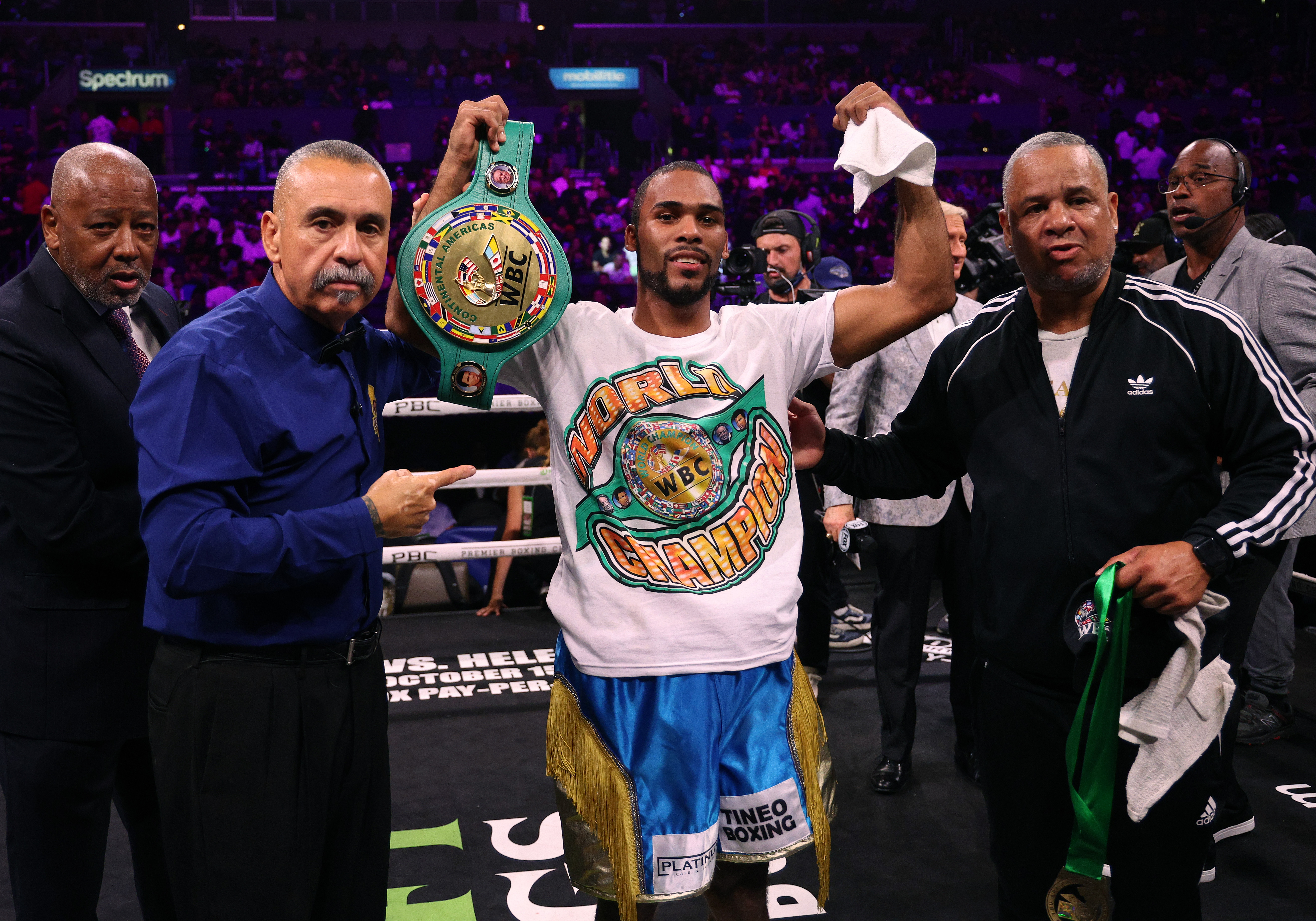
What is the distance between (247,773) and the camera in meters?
1.54

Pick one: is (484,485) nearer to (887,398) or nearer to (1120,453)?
(887,398)

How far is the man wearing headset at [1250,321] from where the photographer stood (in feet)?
8.30

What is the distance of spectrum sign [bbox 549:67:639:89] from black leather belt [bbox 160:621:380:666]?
16.8 meters

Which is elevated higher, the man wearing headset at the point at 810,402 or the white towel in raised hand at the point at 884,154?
the white towel in raised hand at the point at 884,154

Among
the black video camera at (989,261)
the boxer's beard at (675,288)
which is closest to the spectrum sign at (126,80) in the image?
the black video camera at (989,261)

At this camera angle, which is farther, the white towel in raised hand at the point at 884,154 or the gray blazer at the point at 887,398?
the gray blazer at the point at 887,398

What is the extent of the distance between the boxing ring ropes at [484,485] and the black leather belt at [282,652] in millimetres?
2112

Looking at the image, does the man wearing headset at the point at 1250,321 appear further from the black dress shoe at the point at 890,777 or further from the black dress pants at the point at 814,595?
the black dress pants at the point at 814,595

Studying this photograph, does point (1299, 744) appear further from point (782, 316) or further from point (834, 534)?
point (782, 316)

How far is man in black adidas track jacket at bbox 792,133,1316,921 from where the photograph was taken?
163 cm

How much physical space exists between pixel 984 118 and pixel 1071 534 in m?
16.0

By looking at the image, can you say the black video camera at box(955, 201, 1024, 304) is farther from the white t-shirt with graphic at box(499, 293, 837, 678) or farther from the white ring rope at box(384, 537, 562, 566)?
the white ring rope at box(384, 537, 562, 566)

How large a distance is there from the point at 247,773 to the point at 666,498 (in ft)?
2.57

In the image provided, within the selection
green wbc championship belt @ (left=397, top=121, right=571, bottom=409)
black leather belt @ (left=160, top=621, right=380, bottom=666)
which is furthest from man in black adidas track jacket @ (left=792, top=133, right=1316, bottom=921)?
black leather belt @ (left=160, top=621, right=380, bottom=666)
